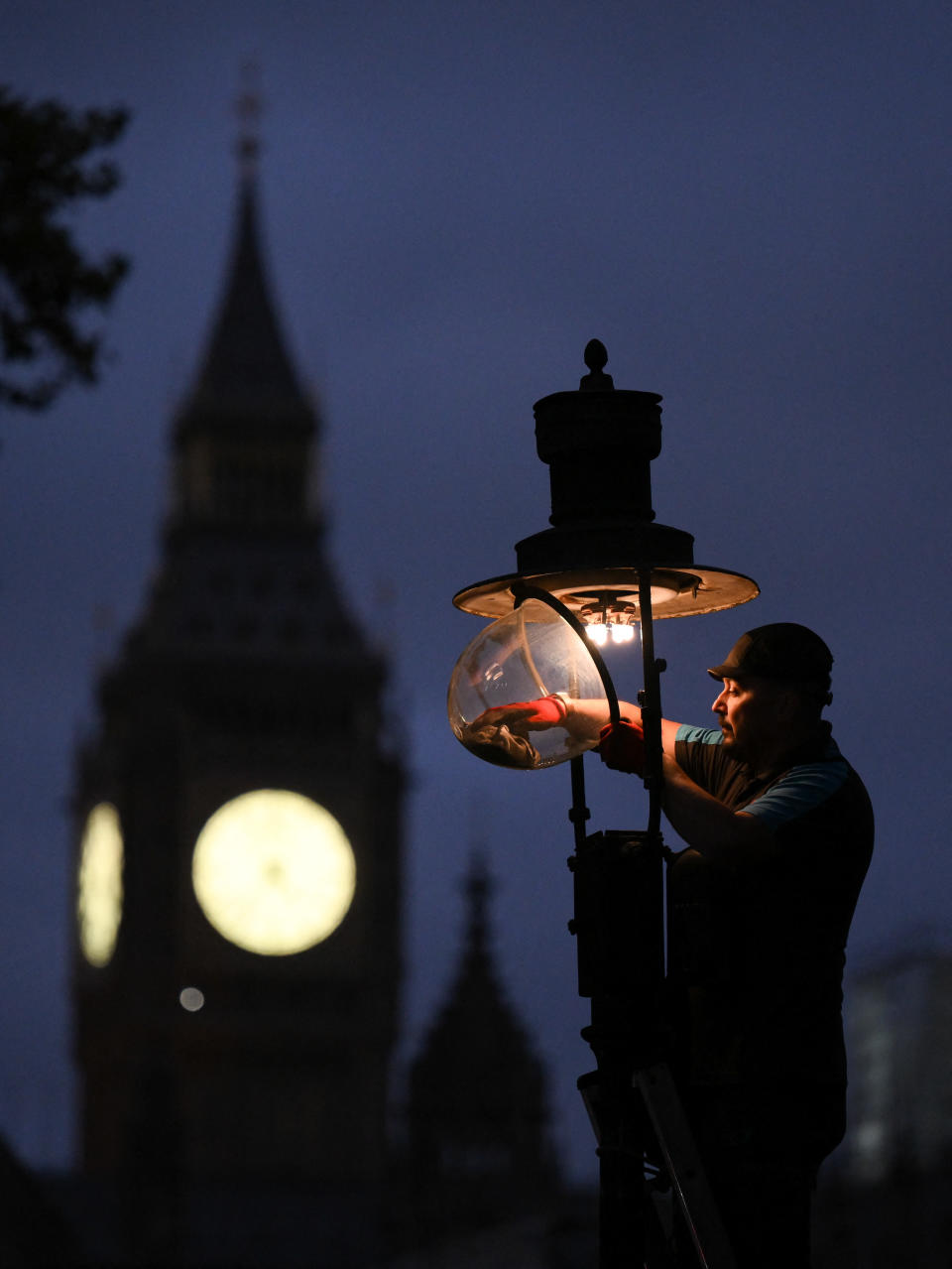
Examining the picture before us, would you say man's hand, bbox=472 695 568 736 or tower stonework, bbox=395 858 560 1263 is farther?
tower stonework, bbox=395 858 560 1263

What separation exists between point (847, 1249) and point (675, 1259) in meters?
56.6

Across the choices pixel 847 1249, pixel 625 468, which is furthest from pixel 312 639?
pixel 625 468

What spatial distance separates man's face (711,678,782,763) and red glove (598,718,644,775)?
0.28 meters

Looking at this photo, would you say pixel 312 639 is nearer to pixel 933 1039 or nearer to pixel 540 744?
pixel 933 1039

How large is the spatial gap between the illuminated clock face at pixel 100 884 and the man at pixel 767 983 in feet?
326

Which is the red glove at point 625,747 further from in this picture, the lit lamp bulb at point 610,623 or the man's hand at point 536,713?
the lit lamp bulb at point 610,623

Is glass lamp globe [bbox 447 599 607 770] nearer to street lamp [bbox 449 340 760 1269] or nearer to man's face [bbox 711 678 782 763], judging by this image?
street lamp [bbox 449 340 760 1269]

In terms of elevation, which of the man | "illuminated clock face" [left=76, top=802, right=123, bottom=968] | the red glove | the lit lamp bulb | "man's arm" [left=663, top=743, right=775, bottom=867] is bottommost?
"illuminated clock face" [left=76, top=802, right=123, bottom=968]

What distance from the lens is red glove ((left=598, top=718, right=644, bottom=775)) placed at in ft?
29.6

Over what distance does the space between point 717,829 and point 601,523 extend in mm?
1390

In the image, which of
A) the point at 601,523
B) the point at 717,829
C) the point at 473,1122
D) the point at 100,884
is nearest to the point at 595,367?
the point at 601,523

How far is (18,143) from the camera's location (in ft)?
62.8

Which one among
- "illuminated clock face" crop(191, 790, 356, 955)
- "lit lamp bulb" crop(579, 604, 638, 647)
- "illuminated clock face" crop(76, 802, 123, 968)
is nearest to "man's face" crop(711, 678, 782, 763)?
"lit lamp bulb" crop(579, 604, 638, 647)

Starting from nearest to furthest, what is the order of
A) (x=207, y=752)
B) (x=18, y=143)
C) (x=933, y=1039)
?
(x=18, y=143) < (x=207, y=752) < (x=933, y=1039)
